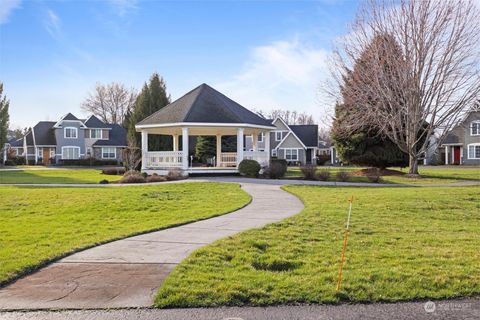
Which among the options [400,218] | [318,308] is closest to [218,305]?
[318,308]

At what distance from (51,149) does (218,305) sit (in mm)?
54946

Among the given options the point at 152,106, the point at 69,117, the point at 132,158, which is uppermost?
the point at 69,117

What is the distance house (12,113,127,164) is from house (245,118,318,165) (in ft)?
60.8

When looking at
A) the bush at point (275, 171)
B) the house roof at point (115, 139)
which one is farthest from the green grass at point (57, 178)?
the house roof at point (115, 139)

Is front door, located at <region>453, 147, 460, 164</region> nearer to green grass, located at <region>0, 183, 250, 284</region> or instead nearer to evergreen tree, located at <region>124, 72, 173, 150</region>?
evergreen tree, located at <region>124, 72, 173, 150</region>

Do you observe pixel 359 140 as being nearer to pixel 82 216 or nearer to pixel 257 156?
pixel 257 156

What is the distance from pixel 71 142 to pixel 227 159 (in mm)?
31064

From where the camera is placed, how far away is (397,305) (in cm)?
439

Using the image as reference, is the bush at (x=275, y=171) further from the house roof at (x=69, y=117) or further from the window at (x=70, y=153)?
the house roof at (x=69, y=117)

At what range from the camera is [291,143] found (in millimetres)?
53031

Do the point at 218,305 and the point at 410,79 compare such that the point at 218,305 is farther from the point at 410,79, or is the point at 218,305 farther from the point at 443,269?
the point at 410,79

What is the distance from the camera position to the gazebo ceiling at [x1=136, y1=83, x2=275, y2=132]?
2333 centimetres

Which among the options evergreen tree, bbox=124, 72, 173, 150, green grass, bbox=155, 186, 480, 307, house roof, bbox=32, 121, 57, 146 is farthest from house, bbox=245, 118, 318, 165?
green grass, bbox=155, 186, 480, 307

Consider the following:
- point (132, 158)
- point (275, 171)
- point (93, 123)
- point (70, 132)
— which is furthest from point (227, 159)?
point (93, 123)
